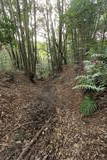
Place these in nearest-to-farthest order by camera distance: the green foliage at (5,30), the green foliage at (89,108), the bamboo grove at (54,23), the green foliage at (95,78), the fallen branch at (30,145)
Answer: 1. the fallen branch at (30,145)
2. the green foliage at (89,108)
3. the green foliage at (95,78)
4. the green foliage at (5,30)
5. the bamboo grove at (54,23)

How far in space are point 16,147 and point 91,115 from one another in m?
1.51

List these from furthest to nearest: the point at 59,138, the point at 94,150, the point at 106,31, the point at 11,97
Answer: the point at 106,31 → the point at 11,97 → the point at 59,138 → the point at 94,150

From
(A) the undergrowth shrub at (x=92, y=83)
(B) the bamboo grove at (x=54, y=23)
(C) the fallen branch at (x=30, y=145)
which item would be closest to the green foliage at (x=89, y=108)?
(A) the undergrowth shrub at (x=92, y=83)

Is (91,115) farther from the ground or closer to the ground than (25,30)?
closer to the ground

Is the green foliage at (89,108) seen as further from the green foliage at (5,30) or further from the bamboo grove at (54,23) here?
the green foliage at (5,30)

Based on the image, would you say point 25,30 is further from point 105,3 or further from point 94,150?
point 94,150

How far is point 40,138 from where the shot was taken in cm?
270

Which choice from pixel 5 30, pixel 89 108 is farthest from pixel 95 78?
pixel 5 30

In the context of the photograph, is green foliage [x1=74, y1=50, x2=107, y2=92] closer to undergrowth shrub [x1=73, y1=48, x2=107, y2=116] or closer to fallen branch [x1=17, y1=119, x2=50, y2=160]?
undergrowth shrub [x1=73, y1=48, x2=107, y2=116]

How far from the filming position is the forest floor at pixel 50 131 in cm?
231

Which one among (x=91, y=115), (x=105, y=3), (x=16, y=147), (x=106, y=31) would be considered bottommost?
(x=16, y=147)

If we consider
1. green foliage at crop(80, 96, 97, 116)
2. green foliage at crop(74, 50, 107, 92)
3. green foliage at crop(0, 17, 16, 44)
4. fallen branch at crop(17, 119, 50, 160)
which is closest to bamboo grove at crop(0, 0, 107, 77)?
green foliage at crop(0, 17, 16, 44)

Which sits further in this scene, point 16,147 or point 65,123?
point 65,123

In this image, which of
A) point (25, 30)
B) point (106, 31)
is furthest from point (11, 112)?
point (106, 31)
